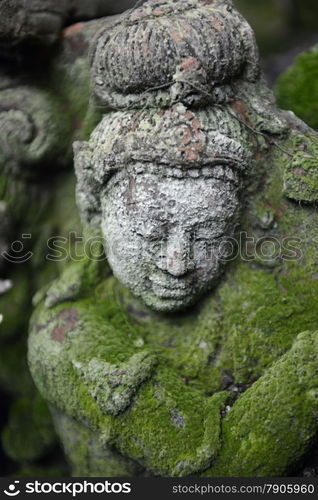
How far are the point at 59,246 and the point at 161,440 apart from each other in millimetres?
768

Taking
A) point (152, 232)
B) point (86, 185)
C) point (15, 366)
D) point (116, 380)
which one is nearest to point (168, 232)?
point (152, 232)

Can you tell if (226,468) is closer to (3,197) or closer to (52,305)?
(52,305)

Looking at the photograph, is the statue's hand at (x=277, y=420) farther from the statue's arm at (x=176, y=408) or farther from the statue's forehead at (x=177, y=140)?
the statue's forehead at (x=177, y=140)

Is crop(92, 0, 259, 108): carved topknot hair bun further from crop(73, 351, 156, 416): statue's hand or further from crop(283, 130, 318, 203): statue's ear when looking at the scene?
crop(73, 351, 156, 416): statue's hand

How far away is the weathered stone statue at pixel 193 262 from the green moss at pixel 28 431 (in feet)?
1.34

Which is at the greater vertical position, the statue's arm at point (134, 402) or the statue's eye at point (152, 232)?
the statue's eye at point (152, 232)

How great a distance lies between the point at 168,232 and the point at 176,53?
413 mm

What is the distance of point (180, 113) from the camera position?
1.33 metres

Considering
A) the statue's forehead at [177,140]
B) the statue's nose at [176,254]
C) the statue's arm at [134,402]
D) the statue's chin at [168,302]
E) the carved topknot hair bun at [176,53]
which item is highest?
the carved topknot hair bun at [176,53]

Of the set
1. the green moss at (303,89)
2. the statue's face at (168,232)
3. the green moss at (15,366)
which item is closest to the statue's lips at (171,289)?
the statue's face at (168,232)

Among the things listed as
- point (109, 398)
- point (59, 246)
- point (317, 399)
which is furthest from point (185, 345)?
point (59, 246)

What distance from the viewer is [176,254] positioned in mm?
1393

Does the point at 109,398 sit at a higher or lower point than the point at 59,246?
lower

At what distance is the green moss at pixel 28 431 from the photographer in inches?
78.9
